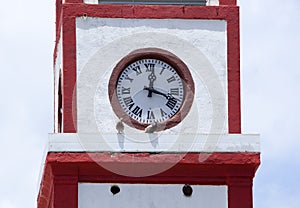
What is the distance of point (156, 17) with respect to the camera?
3925 centimetres

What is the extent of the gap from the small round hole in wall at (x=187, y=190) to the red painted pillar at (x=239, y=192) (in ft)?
2.38

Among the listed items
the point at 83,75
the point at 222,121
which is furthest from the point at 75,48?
the point at 222,121

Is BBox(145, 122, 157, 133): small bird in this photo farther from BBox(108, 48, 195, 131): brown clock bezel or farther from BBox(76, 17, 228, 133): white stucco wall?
BBox(76, 17, 228, 133): white stucco wall

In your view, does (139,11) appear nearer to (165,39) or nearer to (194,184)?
(165,39)

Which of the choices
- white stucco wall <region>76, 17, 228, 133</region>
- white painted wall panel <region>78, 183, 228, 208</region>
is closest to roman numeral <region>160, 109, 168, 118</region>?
white stucco wall <region>76, 17, 228, 133</region>

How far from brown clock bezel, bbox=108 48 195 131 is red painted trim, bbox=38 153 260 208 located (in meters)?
0.84

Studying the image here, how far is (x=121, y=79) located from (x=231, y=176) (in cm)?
284

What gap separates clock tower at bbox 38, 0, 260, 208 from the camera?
38094 mm

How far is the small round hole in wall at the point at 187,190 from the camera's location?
38.3 metres

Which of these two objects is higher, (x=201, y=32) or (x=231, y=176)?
(x=201, y=32)

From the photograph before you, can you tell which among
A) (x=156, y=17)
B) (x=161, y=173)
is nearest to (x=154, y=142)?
(x=161, y=173)

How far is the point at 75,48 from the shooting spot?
128ft

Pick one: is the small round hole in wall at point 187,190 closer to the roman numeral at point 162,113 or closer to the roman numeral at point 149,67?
the roman numeral at point 162,113

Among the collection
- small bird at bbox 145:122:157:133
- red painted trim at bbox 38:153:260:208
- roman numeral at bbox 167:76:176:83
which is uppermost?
roman numeral at bbox 167:76:176:83
